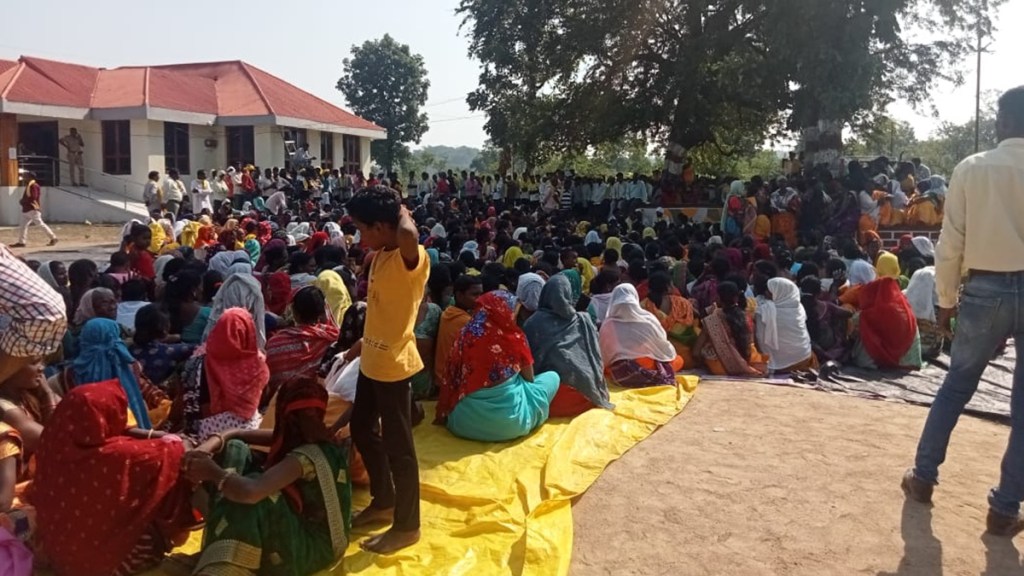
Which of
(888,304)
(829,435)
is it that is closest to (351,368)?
(829,435)

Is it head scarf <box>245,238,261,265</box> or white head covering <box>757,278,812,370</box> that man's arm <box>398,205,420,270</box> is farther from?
head scarf <box>245,238,261,265</box>

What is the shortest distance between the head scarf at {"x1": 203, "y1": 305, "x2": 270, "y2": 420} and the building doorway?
1987 cm

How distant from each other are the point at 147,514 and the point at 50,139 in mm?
21671

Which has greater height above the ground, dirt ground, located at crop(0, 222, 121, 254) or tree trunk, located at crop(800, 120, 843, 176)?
tree trunk, located at crop(800, 120, 843, 176)

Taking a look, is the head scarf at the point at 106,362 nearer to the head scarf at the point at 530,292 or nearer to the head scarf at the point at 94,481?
the head scarf at the point at 94,481

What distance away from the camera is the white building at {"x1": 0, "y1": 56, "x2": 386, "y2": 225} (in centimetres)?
1984

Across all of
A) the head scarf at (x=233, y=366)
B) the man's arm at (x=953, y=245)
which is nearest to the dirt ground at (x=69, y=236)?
the head scarf at (x=233, y=366)

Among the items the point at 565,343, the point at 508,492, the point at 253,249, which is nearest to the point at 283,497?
the point at 508,492

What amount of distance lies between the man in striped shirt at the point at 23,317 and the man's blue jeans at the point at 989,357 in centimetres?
361

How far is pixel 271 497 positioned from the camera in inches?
120

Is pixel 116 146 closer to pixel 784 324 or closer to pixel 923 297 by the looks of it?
pixel 784 324

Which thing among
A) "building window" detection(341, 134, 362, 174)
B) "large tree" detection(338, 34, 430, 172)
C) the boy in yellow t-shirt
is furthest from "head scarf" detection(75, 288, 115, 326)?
"large tree" detection(338, 34, 430, 172)

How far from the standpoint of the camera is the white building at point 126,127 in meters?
19.8

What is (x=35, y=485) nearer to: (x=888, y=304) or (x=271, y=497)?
(x=271, y=497)
